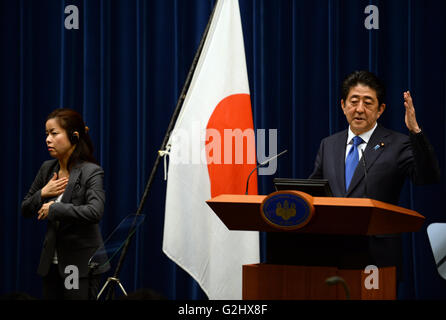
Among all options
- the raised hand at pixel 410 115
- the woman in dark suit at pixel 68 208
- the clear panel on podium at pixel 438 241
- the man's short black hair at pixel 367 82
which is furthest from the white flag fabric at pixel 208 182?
the raised hand at pixel 410 115

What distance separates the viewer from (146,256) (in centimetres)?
382

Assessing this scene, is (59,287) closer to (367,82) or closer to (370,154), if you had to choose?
(370,154)

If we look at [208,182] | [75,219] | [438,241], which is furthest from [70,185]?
[438,241]

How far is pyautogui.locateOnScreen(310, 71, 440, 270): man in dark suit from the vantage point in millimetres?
2018

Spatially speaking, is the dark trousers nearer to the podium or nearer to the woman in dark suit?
the woman in dark suit

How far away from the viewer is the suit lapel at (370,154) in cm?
215

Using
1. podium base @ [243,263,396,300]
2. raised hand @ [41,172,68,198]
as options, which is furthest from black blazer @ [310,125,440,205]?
raised hand @ [41,172,68,198]

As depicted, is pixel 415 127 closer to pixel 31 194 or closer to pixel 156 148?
pixel 31 194

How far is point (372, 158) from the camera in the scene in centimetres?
221

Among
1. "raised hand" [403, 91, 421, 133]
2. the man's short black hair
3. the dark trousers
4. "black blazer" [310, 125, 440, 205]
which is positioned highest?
the man's short black hair

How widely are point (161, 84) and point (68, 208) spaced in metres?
1.77

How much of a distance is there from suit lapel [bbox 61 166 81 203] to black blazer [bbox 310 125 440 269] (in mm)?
1238

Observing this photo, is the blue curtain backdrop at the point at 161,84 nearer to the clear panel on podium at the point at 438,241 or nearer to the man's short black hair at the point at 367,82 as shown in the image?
the clear panel on podium at the point at 438,241
